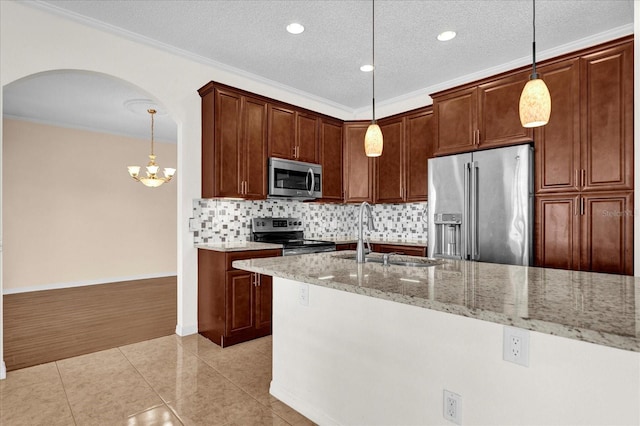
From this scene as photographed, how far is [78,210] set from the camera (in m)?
5.87

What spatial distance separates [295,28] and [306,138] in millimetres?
1426

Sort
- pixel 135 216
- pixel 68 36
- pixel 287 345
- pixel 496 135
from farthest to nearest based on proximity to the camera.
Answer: pixel 135 216 → pixel 496 135 → pixel 68 36 → pixel 287 345

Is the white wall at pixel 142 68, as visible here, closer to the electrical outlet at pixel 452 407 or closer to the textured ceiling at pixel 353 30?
the textured ceiling at pixel 353 30

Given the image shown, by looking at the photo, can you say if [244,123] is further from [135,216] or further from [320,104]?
[135,216]

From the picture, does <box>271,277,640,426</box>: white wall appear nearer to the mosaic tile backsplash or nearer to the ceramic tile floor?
the ceramic tile floor

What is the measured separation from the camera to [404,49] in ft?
11.2

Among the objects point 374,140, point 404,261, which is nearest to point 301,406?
point 404,261

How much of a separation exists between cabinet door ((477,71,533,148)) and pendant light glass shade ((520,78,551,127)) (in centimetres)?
179

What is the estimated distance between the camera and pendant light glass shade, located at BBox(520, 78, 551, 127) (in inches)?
61.0

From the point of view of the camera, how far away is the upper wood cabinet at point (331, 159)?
14.9 feet

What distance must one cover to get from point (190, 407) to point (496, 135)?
322 centimetres

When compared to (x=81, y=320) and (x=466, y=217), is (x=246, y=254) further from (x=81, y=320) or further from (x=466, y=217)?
(x=81, y=320)

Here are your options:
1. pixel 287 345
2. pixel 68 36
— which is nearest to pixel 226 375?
pixel 287 345

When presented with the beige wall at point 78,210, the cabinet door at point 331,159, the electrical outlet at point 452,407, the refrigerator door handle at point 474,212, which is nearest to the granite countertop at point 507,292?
the electrical outlet at point 452,407
